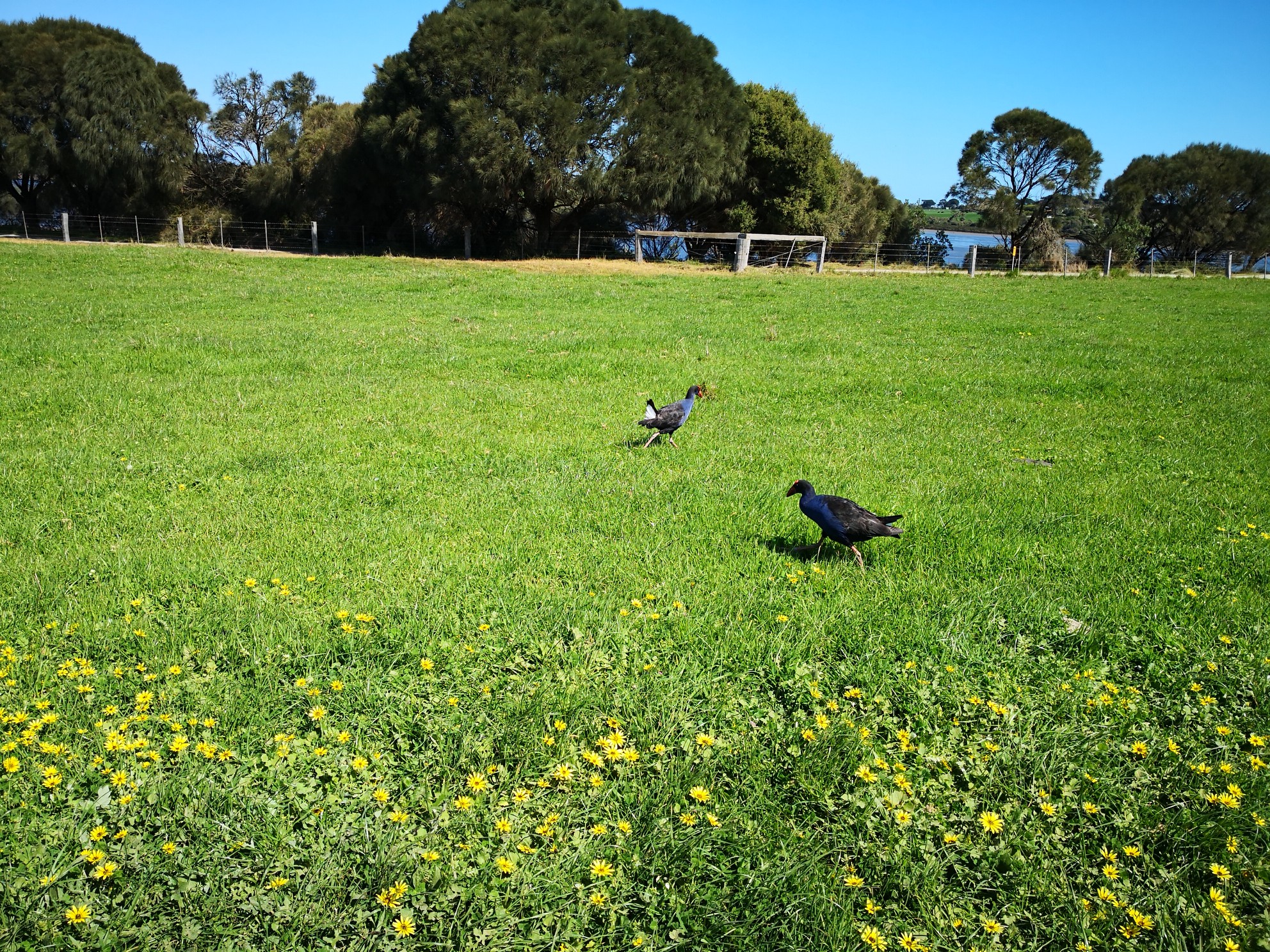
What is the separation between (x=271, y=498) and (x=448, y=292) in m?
15.4

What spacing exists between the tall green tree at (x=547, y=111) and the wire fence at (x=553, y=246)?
163 centimetres

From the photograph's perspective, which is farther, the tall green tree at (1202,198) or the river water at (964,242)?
the tall green tree at (1202,198)

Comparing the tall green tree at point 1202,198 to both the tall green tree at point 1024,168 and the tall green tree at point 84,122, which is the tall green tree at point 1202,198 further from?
the tall green tree at point 84,122

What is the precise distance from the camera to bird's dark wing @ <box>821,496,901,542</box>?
5.36 metres

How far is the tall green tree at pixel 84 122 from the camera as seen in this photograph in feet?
122

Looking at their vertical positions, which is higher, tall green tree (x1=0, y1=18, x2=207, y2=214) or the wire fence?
tall green tree (x1=0, y1=18, x2=207, y2=214)

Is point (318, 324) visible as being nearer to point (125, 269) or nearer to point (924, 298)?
point (125, 269)

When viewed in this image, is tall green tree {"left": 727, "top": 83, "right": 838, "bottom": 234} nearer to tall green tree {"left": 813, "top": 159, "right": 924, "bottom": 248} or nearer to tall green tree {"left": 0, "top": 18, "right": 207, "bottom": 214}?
tall green tree {"left": 813, "top": 159, "right": 924, "bottom": 248}

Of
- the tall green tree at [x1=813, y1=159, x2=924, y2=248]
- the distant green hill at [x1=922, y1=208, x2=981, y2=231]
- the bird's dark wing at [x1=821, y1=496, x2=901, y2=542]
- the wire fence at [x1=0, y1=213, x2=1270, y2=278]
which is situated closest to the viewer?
the bird's dark wing at [x1=821, y1=496, x2=901, y2=542]

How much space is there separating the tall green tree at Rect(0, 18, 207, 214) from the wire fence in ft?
5.94

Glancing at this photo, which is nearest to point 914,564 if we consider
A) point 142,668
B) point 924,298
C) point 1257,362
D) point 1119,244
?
point 142,668

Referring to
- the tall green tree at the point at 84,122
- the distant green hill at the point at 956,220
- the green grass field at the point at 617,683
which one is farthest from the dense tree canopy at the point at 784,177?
the green grass field at the point at 617,683

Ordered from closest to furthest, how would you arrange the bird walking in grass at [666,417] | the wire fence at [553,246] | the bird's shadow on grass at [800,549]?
the bird's shadow on grass at [800,549] → the bird walking in grass at [666,417] → the wire fence at [553,246]

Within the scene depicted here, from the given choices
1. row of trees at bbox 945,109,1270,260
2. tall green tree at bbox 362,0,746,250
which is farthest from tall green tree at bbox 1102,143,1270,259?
tall green tree at bbox 362,0,746,250
